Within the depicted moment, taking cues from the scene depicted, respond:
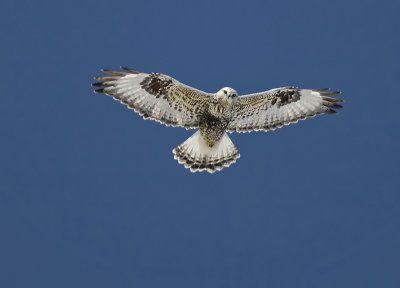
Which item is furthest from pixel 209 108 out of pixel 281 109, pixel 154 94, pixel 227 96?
pixel 281 109

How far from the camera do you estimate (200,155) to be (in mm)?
11383

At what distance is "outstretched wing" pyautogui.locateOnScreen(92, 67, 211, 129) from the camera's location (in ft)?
34.5

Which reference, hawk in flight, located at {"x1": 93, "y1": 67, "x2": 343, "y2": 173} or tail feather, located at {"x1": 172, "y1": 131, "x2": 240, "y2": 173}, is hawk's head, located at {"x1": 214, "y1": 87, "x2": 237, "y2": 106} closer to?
hawk in flight, located at {"x1": 93, "y1": 67, "x2": 343, "y2": 173}

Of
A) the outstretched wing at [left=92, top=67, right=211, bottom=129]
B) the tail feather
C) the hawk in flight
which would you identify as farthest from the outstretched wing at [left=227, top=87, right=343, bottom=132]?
the outstretched wing at [left=92, top=67, right=211, bottom=129]

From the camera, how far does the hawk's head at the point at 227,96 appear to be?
34.4ft

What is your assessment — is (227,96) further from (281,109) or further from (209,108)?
(281,109)

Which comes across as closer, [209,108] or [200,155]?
[209,108]

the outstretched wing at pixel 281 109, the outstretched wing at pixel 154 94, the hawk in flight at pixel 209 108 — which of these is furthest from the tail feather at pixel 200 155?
the outstretched wing at pixel 154 94

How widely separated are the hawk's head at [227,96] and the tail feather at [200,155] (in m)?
0.92

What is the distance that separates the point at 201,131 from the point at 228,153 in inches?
25.5

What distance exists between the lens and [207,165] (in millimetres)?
11352

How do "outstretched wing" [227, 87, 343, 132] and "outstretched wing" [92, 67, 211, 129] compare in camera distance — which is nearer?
"outstretched wing" [92, 67, 211, 129]

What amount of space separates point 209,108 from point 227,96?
1.40ft

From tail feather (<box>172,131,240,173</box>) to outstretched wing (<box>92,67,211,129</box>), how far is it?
24.2 inches
